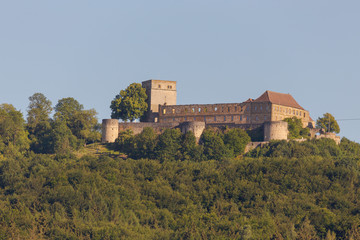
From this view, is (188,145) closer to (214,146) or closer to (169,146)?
(169,146)

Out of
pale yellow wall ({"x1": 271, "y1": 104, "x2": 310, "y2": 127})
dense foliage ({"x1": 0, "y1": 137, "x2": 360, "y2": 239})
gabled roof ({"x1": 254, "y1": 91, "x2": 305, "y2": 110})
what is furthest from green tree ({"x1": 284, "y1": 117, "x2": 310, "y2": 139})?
dense foliage ({"x1": 0, "y1": 137, "x2": 360, "y2": 239})

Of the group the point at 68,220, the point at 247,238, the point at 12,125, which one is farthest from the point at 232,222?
the point at 12,125

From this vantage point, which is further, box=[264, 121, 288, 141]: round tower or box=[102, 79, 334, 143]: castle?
box=[102, 79, 334, 143]: castle

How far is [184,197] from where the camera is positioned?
7512 centimetres

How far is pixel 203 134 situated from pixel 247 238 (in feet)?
78.2

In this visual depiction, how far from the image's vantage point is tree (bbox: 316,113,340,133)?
92500 mm

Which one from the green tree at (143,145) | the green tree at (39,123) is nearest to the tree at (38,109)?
the green tree at (39,123)

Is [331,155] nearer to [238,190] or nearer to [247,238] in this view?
[238,190]

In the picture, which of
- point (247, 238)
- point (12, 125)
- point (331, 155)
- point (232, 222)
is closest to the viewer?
point (247, 238)

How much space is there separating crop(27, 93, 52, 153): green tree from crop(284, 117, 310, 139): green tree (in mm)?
24086

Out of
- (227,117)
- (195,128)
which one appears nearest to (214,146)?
(195,128)

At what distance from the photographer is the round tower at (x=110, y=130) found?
90.5 m

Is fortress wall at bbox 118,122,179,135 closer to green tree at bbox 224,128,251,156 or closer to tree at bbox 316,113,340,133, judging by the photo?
green tree at bbox 224,128,251,156

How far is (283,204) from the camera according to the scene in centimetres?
7188
